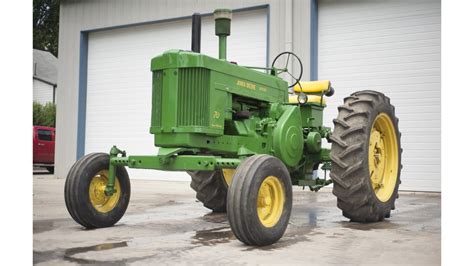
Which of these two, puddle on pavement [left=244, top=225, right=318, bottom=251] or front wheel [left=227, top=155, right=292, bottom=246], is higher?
front wheel [left=227, top=155, right=292, bottom=246]

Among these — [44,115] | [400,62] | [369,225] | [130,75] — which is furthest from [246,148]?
[44,115]

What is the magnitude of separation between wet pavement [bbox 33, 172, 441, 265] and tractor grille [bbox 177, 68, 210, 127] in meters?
1.12

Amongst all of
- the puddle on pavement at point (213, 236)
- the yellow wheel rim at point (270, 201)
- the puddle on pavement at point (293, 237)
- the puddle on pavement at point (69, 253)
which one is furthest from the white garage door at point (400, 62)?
the puddle on pavement at point (69, 253)

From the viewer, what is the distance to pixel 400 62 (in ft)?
39.9

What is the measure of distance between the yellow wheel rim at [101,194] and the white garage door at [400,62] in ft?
24.8

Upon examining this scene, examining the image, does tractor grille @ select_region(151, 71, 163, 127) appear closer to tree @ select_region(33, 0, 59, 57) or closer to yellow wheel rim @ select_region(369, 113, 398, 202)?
yellow wheel rim @ select_region(369, 113, 398, 202)

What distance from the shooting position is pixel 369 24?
12.6 metres

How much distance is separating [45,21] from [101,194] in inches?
1194

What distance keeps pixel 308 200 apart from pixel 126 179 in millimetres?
4515

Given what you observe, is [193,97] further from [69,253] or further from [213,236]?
[69,253]

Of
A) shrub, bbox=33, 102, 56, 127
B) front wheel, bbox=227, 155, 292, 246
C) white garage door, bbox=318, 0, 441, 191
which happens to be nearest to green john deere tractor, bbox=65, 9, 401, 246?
front wheel, bbox=227, 155, 292, 246

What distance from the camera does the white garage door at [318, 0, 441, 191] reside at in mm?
11789

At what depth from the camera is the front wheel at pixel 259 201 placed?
464 centimetres
